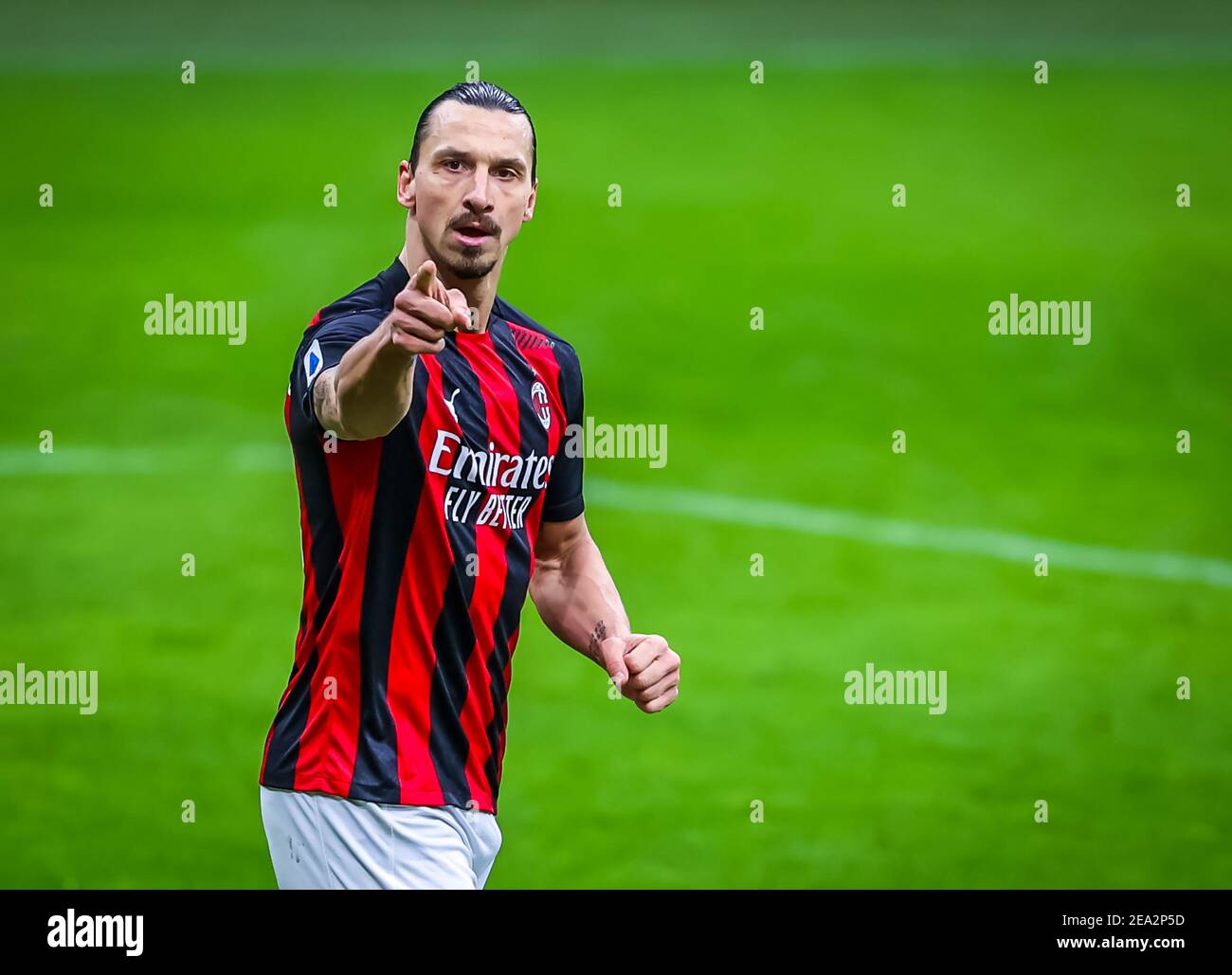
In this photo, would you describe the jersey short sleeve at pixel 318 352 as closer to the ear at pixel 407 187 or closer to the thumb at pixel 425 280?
the ear at pixel 407 187

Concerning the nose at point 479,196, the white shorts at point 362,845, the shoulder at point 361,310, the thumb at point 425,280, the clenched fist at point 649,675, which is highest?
the nose at point 479,196

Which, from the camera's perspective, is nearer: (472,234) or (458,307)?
(458,307)

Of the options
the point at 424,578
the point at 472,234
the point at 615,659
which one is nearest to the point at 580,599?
the point at 615,659

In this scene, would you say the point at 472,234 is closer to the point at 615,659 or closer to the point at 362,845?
the point at 615,659

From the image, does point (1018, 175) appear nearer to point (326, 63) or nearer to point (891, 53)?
point (891, 53)

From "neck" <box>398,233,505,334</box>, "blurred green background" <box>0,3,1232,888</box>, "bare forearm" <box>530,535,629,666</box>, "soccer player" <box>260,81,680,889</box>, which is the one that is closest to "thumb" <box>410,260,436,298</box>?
"soccer player" <box>260,81,680,889</box>

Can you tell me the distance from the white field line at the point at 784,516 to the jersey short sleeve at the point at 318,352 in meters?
8.46

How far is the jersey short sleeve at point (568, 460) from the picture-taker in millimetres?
5336

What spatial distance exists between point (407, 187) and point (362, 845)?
170 centimetres

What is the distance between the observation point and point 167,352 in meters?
15.9

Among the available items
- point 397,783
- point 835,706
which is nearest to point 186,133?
point 835,706

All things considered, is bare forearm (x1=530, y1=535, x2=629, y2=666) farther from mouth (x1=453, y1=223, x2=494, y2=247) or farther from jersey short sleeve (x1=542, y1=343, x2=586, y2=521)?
mouth (x1=453, y1=223, x2=494, y2=247)

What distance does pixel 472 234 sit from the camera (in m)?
4.93

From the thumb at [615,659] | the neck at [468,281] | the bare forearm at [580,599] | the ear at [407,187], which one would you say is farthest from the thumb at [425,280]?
the bare forearm at [580,599]
